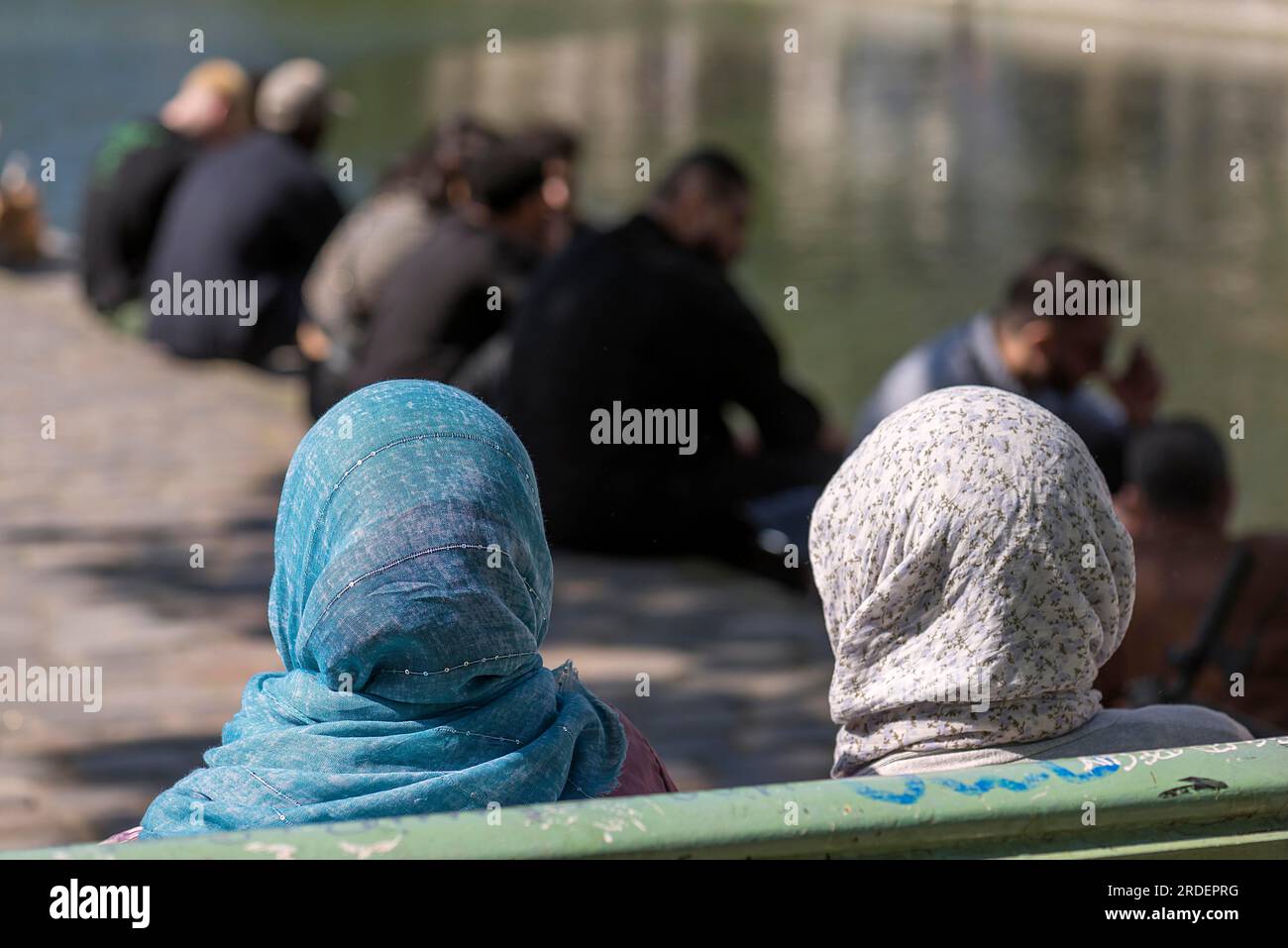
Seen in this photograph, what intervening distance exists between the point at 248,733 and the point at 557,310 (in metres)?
4.24

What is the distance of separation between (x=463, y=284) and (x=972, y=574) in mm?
5086

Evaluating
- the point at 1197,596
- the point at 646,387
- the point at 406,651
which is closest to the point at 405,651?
the point at 406,651

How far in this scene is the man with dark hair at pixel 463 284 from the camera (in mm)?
7227

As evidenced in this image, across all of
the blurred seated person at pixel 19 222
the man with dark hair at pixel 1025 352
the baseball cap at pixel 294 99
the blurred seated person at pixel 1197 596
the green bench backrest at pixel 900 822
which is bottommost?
the blurred seated person at pixel 1197 596

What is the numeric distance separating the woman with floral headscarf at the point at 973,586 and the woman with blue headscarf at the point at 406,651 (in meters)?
0.39

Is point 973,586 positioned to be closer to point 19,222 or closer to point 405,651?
point 405,651

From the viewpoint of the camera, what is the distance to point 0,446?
26.5ft

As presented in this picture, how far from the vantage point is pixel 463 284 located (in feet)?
23.7

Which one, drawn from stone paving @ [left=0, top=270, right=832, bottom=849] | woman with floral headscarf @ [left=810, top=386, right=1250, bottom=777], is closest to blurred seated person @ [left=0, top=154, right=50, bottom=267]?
stone paving @ [left=0, top=270, right=832, bottom=849]

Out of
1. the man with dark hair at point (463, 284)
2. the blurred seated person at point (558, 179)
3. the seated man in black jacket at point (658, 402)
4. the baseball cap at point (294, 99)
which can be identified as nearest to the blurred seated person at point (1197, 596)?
the seated man in black jacket at point (658, 402)

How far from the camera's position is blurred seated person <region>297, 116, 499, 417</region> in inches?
314

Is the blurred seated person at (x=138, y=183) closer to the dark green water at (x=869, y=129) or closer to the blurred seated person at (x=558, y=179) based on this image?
the blurred seated person at (x=558, y=179)
